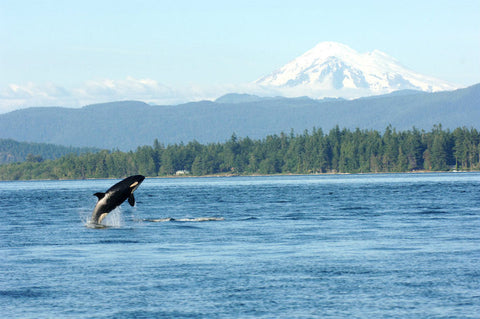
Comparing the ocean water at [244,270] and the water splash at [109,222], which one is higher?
the water splash at [109,222]

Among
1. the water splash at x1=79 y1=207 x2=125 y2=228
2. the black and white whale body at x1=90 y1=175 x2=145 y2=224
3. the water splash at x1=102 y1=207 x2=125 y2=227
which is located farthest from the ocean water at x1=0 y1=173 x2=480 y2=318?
the black and white whale body at x1=90 y1=175 x2=145 y2=224

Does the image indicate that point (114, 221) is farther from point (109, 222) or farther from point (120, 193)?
point (120, 193)

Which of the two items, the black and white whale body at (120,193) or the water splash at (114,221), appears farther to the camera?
the water splash at (114,221)

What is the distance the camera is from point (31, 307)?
2562cm

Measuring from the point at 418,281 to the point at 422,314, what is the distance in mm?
4996

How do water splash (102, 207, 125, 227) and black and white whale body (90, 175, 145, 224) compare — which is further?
water splash (102, 207, 125, 227)

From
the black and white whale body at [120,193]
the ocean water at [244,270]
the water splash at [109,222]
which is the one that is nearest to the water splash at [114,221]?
the water splash at [109,222]

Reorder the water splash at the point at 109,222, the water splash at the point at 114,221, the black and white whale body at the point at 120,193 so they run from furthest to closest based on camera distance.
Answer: the water splash at the point at 114,221
the water splash at the point at 109,222
the black and white whale body at the point at 120,193

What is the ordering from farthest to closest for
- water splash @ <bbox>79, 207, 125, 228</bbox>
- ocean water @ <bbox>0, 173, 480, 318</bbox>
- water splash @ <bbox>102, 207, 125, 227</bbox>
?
water splash @ <bbox>102, 207, 125, 227</bbox>, water splash @ <bbox>79, 207, 125, 228</bbox>, ocean water @ <bbox>0, 173, 480, 318</bbox>

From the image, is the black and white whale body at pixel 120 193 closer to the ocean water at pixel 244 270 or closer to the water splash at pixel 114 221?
the ocean water at pixel 244 270

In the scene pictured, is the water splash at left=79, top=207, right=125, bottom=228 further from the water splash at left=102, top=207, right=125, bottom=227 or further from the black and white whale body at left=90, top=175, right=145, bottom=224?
the black and white whale body at left=90, top=175, right=145, bottom=224

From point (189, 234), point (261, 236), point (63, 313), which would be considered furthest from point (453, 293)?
point (189, 234)

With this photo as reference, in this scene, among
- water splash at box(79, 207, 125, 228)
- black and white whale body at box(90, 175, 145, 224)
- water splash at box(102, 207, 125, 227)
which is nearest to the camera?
black and white whale body at box(90, 175, 145, 224)

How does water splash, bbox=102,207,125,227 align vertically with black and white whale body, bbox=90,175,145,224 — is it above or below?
below
